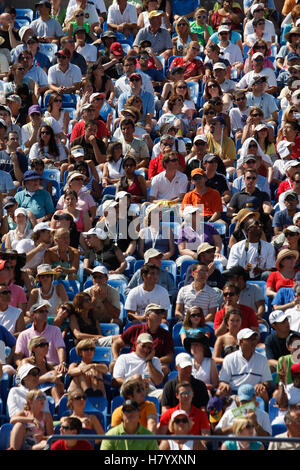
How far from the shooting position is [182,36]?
16.6 metres

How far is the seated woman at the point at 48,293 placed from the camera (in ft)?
36.7

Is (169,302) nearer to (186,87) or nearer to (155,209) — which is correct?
(155,209)

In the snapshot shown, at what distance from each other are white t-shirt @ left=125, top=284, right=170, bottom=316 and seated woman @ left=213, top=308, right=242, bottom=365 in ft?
2.83

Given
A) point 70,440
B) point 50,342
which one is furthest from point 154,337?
point 70,440

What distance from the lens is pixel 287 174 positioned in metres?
13.0

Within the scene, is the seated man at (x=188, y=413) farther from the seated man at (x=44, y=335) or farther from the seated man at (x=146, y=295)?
the seated man at (x=146, y=295)

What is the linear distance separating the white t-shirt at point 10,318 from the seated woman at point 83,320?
1.81 feet

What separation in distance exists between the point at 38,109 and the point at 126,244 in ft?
9.89

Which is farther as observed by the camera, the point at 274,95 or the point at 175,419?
the point at 274,95

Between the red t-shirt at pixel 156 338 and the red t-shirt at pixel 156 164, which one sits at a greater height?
the red t-shirt at pixel 156 164

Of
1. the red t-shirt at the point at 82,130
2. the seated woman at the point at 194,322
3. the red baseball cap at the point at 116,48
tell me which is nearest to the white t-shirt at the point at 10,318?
the seated woman at the point at 194,322

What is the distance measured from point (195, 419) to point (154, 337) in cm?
128
